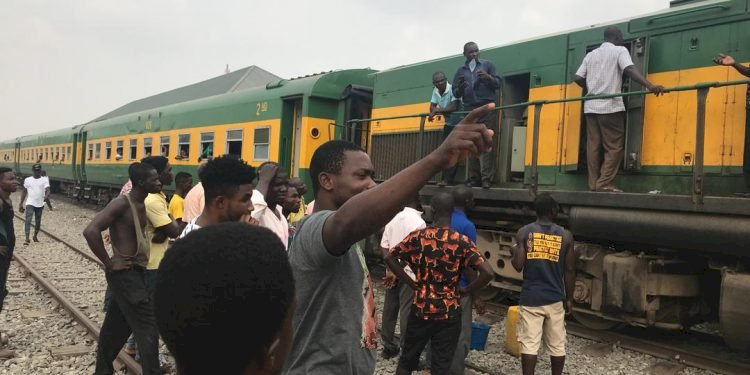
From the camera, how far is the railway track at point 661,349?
18.3 feet

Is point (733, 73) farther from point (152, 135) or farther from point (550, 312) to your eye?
point (152, 135)

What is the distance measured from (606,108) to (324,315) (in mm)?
5139

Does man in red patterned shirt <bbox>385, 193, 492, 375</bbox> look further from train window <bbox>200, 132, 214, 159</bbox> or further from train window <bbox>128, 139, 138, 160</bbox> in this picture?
train window <bbox>128, 139, 138, 160</bbox>

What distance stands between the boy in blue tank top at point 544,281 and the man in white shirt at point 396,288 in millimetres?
951

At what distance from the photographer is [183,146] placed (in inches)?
600

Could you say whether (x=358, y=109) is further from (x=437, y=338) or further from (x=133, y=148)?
(x=133, y=148)

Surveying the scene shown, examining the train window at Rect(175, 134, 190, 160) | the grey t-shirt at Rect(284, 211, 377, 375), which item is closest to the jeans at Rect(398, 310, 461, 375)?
the grey t-shirt at Rect(284, 211, 377, 375)

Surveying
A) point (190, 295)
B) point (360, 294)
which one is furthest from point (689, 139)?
point (190, 295)

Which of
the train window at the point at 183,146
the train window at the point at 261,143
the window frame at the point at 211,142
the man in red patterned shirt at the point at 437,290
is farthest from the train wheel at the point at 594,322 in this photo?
the train window at the point at 183,146

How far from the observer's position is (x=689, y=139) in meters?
6.23

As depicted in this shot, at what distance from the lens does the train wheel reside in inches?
265

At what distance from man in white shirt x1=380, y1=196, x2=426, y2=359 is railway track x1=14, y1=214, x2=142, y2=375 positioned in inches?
92.5

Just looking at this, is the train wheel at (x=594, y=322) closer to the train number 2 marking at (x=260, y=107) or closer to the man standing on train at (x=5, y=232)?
the man standing on train at (x=5, y=232)

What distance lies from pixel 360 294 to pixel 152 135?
54.5 ft
